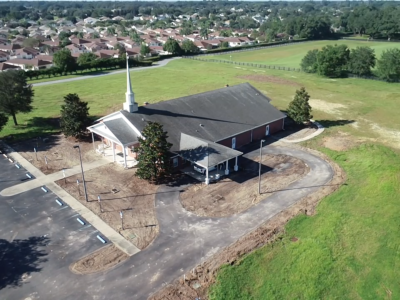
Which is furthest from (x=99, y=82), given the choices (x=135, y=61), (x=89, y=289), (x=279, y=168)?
(x=89, y=289)

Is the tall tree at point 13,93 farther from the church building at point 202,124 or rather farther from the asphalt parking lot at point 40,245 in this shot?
the asphalt parking lot at point 40,245

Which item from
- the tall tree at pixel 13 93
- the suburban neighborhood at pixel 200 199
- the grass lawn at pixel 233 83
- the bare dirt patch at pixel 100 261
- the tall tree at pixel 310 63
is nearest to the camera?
the suburban neighborhood at pixel 200 199

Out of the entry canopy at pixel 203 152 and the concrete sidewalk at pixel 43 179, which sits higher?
the entry canopy at pixel 203 152

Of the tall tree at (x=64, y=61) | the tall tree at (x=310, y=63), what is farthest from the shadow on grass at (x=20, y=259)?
the tall tree at (x=310, y=63)

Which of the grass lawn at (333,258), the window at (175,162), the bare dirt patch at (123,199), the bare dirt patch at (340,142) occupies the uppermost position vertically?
the window at (175,162)

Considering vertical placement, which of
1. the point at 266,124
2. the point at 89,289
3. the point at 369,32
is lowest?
the point at 89,289

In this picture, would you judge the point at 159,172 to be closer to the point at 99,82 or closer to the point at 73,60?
the point at 99,82

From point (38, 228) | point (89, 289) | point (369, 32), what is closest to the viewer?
point (89, 289)
